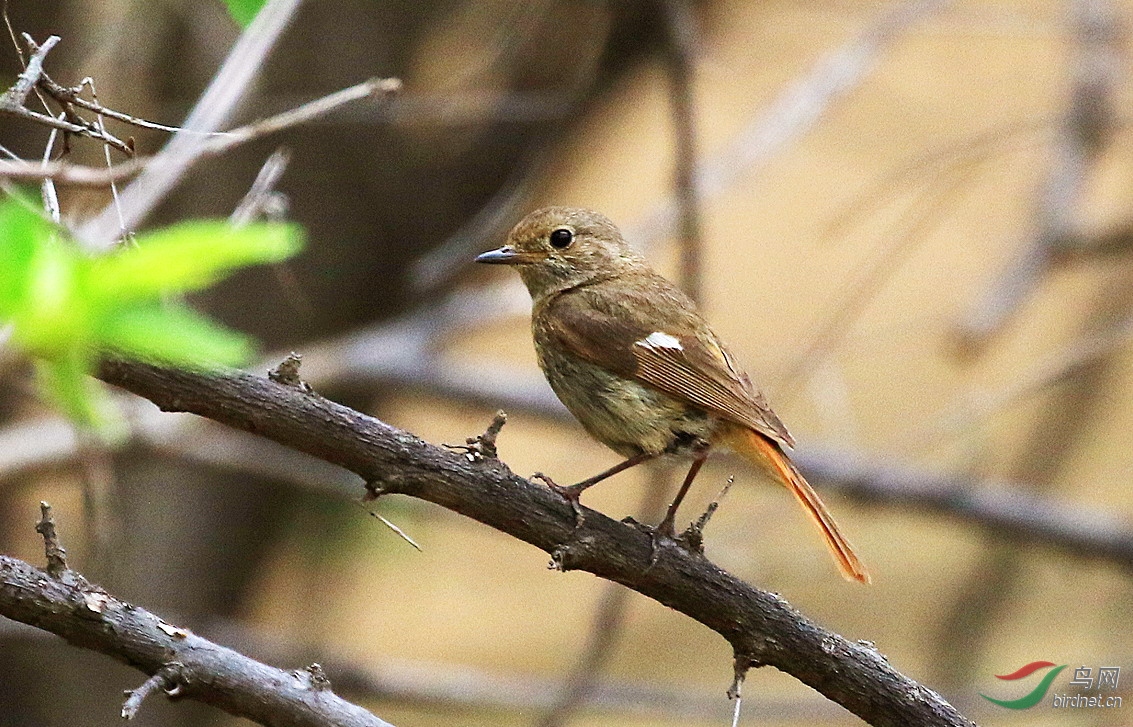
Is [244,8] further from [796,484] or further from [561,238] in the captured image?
[561,238]

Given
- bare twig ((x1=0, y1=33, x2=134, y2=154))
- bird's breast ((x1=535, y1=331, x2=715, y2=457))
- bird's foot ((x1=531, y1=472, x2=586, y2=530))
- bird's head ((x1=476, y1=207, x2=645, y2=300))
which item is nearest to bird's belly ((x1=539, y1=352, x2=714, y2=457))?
bird's breast ((x1=535, y1=331, x2=715, y2=457))

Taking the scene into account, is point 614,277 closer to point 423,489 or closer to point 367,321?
point 423,489

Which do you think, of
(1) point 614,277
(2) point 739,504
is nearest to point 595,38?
(1) point 614,277

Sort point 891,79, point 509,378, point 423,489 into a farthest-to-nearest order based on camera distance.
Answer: point 891,79
point 509,378
point 423,489

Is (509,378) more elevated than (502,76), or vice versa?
(502,76)

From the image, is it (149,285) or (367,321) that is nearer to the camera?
(149,285)

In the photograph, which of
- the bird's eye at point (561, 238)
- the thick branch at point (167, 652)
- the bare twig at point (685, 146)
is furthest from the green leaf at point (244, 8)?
the bare twig at point (685, 146)

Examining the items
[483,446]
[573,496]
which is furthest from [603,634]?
[483,446]

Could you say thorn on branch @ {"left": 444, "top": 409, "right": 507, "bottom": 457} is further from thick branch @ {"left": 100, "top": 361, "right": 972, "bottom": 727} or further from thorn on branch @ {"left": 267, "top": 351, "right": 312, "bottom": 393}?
thorn on branch @ {"left": 267, "top": 351, "right": 312, "bottom": 393}

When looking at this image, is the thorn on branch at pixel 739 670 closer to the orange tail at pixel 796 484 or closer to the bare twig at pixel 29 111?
the orange tail at pixel 796 484
